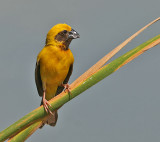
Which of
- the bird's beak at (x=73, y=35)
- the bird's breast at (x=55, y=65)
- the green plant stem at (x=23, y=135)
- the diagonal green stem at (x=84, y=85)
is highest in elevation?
the bird's beak at (x=73, y=35)

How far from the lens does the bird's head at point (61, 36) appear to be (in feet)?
16.2

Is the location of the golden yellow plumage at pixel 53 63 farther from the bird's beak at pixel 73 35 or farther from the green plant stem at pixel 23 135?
the green plant stem at pixel 23 135

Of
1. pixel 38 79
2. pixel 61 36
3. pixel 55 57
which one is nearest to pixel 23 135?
pixel 55 57

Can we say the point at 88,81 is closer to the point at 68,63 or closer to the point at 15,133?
the point at 15,133

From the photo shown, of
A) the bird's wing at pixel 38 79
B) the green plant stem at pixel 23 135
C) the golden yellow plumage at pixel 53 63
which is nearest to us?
the green plant stem at pixel 23 135

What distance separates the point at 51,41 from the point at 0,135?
318 centimetres

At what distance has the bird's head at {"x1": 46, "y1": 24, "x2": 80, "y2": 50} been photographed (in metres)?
4.93

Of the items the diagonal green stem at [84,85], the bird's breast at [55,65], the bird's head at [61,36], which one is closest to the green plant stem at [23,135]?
the diagonal green stem at [84,85]

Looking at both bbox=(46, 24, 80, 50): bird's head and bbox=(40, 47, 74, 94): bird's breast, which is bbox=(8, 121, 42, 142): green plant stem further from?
bbox=(46, 24, 80, 50): bird's head

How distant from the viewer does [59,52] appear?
4824 mm

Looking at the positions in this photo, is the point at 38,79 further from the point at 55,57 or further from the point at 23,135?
the point at 23,135

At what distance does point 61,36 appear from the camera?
16.3ft

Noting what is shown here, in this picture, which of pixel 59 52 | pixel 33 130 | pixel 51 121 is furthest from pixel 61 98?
pixel 51 121

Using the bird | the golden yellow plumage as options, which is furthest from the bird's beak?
the golden yellow plumage
